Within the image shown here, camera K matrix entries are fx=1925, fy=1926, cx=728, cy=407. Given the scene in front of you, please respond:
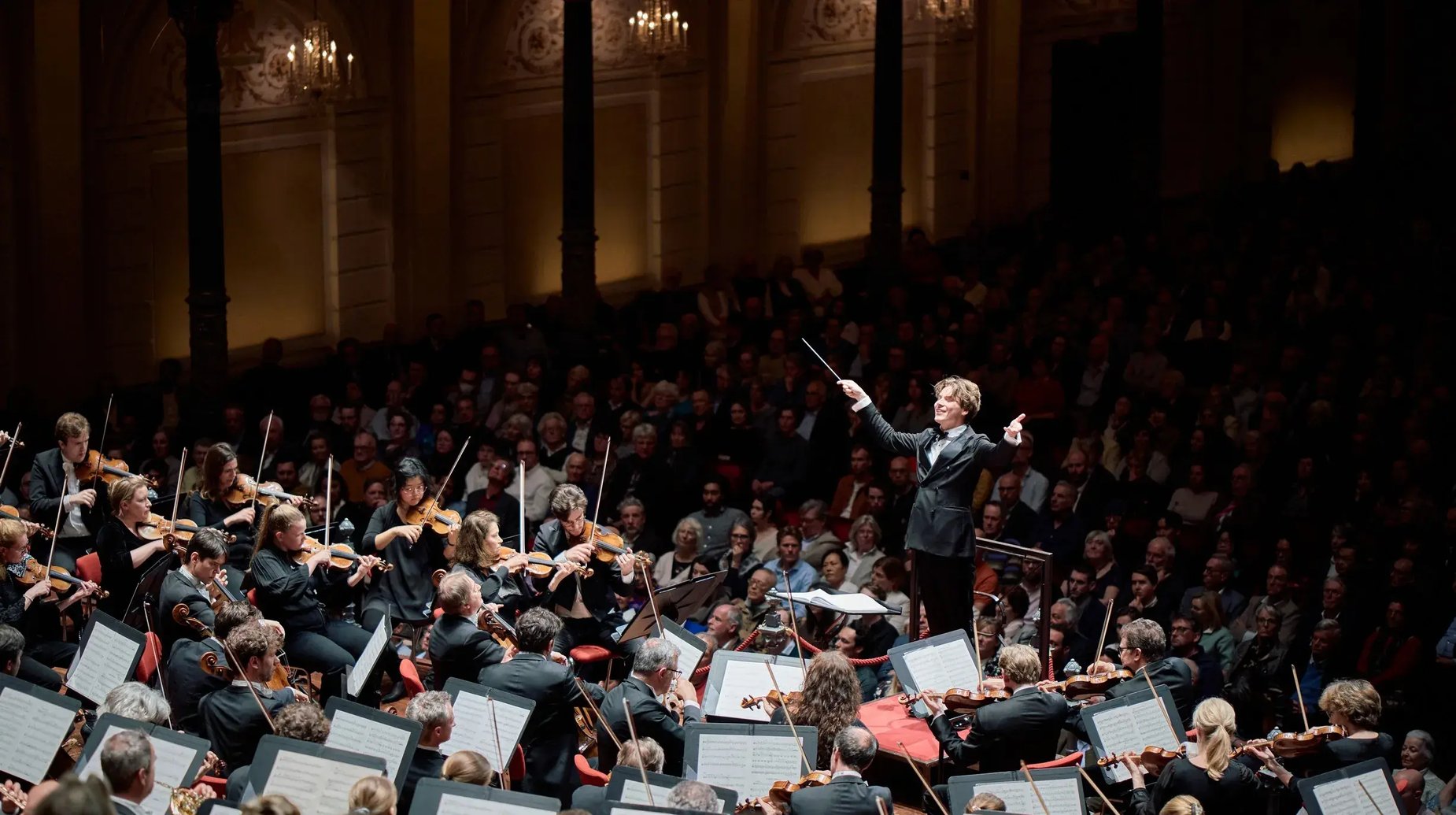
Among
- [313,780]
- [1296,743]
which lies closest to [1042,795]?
[1296,743]

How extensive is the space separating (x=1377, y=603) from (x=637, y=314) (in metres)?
7.56

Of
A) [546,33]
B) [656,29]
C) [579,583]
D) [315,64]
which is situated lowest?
[579,583]

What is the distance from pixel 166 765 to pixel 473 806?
47.1 inches

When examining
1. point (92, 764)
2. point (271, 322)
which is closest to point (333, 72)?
point (271, 322)

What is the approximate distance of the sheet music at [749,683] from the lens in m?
8.02

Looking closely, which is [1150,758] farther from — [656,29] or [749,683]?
[656,29]

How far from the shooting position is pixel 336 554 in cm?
880

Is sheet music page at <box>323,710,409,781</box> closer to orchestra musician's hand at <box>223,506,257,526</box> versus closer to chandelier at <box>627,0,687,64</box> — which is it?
orchestra musician's hand at <box>223,506,257,526</box>

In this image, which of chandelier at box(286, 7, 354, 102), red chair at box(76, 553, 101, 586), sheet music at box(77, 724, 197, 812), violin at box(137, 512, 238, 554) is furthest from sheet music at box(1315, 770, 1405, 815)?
chandelier at box(286, 7, 354, 102)

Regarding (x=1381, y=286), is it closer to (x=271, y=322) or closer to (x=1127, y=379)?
(x=1127, y=379)

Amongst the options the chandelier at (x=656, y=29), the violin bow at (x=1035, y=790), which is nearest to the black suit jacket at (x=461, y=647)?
the violin bow at (x=1035, y=790)

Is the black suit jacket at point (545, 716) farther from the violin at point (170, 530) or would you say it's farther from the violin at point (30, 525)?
the violin at point (30, 525)

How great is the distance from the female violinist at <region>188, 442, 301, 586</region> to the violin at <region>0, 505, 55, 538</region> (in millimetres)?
667

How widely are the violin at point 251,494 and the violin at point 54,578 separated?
0.98m
